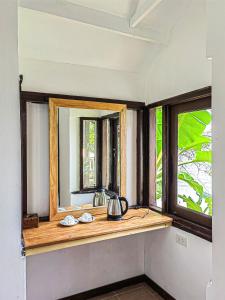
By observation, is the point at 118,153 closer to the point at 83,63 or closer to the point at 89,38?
the point at 83,63

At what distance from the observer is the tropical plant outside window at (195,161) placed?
6.35 feet

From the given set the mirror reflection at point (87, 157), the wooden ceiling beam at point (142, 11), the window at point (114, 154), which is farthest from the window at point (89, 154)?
the wooden ceiling beam at point (142, 11)

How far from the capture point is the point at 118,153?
7.99 ft

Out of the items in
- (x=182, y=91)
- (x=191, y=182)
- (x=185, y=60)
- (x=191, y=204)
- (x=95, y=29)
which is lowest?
(x=191, y=204)

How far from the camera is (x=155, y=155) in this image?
250 cm

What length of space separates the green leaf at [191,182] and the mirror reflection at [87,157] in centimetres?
66

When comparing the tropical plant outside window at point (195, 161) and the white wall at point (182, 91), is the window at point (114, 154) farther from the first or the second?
the tropical plant outside window at point (195, 161)

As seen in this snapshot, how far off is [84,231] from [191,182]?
106 cm

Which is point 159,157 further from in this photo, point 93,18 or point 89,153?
point 93,18

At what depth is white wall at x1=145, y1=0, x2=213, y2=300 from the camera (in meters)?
1.85

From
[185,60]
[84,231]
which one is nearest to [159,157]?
[185,60]

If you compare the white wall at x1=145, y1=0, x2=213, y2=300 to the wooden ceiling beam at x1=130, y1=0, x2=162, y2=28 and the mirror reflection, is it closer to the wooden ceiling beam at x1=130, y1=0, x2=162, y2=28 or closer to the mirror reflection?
the wooden ceiling beam at x1=130, y1=0, x2=162, y2=28

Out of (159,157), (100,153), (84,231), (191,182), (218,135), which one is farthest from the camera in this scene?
(159,157)

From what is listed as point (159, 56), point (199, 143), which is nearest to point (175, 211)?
point (199, 143)
